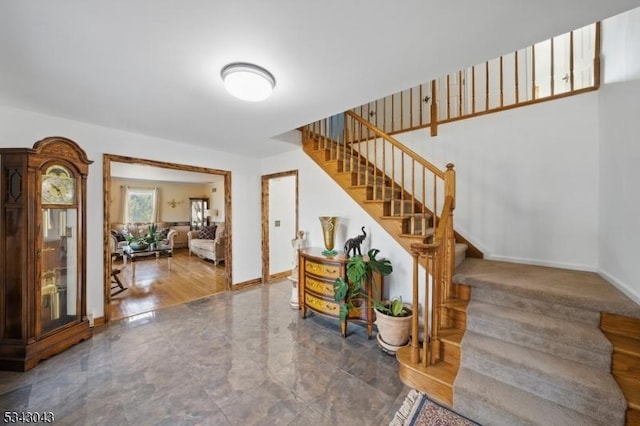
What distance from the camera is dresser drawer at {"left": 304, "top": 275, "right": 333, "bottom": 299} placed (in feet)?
8.71

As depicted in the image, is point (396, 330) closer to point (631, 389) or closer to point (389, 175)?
point (631, 389)

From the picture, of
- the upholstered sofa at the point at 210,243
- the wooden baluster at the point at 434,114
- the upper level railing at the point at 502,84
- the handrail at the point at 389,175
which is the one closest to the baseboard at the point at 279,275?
the upholstered sofa at the point at 210,243

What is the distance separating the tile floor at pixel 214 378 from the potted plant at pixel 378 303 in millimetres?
208

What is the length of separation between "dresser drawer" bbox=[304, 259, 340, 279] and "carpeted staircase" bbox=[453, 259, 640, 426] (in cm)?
127

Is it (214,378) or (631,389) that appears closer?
(631,389)

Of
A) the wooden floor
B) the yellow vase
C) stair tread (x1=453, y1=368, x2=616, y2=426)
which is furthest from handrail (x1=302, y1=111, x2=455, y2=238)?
the wooden floor

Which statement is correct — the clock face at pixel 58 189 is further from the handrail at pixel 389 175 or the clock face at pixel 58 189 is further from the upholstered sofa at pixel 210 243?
the upholstered sofa at pixel 210 243

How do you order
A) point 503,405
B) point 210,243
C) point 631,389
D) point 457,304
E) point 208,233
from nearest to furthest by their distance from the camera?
1. point 631,389
2. point 503,405
3. point 457,304
4. point 210,243
5. point 208,233

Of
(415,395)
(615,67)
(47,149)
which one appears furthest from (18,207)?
(615,67)

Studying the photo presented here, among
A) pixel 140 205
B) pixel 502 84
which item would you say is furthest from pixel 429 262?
pixel 140 205

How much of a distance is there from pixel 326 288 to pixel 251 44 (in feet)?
7.63

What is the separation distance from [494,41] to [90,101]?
3189 millimetres

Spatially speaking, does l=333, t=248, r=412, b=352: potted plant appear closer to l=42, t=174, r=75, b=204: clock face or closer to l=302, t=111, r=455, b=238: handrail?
l=302, t=111, r=455, b=238: handrail

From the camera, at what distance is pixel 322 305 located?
2.71m
